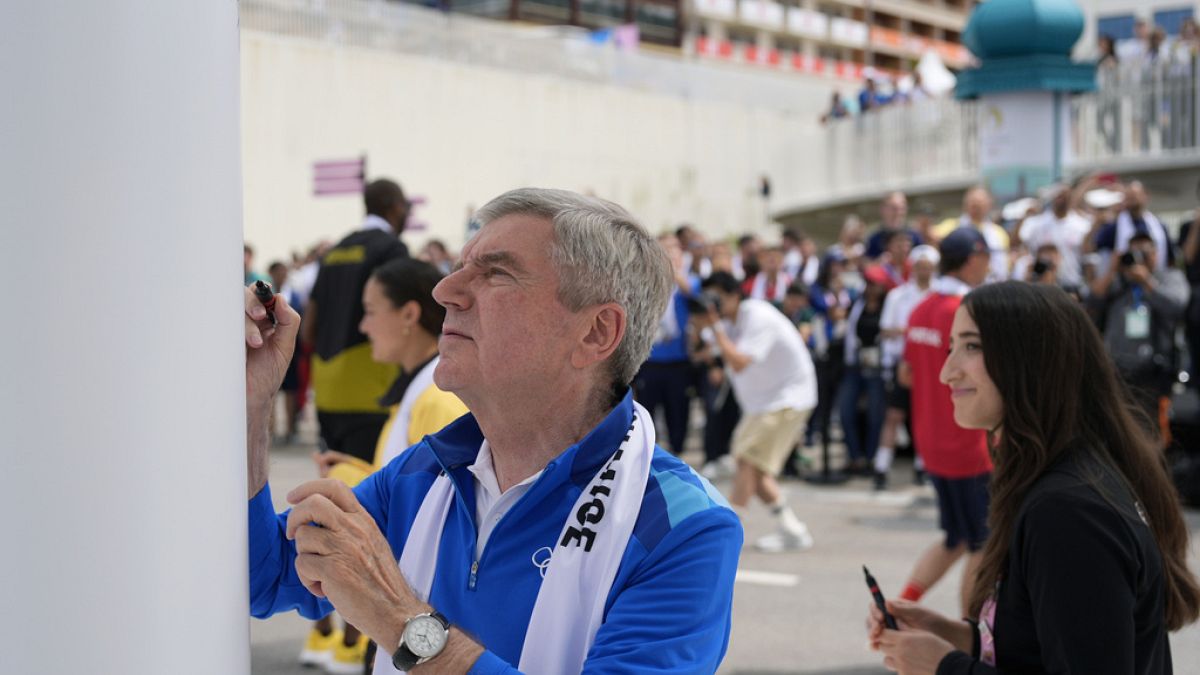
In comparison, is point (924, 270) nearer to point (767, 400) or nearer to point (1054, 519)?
A: point (767, 400)

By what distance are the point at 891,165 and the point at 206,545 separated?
22.9 m

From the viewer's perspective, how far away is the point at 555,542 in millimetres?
1931

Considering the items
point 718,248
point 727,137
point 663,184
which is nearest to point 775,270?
point 718,248

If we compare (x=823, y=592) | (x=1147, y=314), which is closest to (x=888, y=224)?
(x=1147, y=314)

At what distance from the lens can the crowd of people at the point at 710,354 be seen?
2.02 meters

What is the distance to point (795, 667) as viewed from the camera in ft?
19.1

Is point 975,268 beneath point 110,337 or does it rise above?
above

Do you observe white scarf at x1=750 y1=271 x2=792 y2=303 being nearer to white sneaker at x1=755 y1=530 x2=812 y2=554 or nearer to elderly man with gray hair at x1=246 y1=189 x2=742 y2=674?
white sneaker at x1=755 y1=530 x2=812 y2=554

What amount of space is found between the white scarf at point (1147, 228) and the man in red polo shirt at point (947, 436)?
3437 millimetres

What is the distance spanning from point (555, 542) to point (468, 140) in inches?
1153

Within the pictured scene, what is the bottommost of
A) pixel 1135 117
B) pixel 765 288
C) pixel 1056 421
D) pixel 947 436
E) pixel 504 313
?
pixel 947 436

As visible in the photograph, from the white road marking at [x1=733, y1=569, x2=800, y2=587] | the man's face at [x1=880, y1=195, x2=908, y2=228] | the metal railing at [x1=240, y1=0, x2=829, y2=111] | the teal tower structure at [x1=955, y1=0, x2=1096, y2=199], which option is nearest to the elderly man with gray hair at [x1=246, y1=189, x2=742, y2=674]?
the white road marking at [x1=733, y1=569, x2=800, y2=587]

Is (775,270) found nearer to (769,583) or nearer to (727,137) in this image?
(769,583)

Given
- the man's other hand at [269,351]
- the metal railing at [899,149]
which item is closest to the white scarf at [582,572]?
the man's other hand at [269,351]
